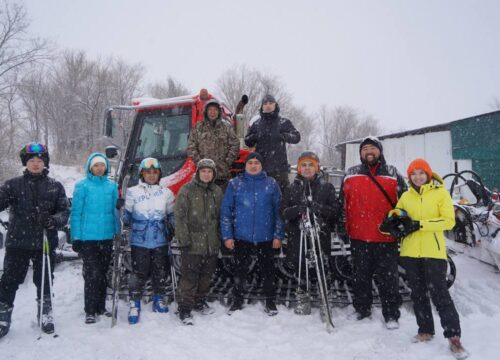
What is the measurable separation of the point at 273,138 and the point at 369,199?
159 centimetres

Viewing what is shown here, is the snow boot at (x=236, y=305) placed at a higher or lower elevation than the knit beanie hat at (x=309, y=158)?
lower

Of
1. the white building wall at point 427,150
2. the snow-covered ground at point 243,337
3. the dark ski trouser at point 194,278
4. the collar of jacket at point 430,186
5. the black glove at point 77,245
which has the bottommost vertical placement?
the snow-covered ground at point 243,337

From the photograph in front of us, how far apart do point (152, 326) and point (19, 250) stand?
1.56 metres

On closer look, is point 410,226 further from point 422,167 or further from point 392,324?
point 392,324

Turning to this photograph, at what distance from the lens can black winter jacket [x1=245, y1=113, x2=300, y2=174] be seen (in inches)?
189

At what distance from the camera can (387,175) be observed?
385 centimetres

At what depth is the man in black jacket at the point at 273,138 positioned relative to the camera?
15.7ft

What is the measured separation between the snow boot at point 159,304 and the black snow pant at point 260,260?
0.84 meters

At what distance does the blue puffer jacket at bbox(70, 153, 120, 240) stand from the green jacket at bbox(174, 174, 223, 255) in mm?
748

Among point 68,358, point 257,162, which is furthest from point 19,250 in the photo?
point 257,162

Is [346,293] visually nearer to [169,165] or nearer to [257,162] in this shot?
[257,162]

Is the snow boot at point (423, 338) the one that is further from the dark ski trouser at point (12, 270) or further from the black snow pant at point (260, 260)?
the dark ski trouser at point (12, 270)

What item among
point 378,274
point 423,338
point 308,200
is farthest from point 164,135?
point 423,338

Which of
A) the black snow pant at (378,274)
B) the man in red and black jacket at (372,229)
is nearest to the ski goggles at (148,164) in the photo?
the man in red and black jacket at (372,229)
